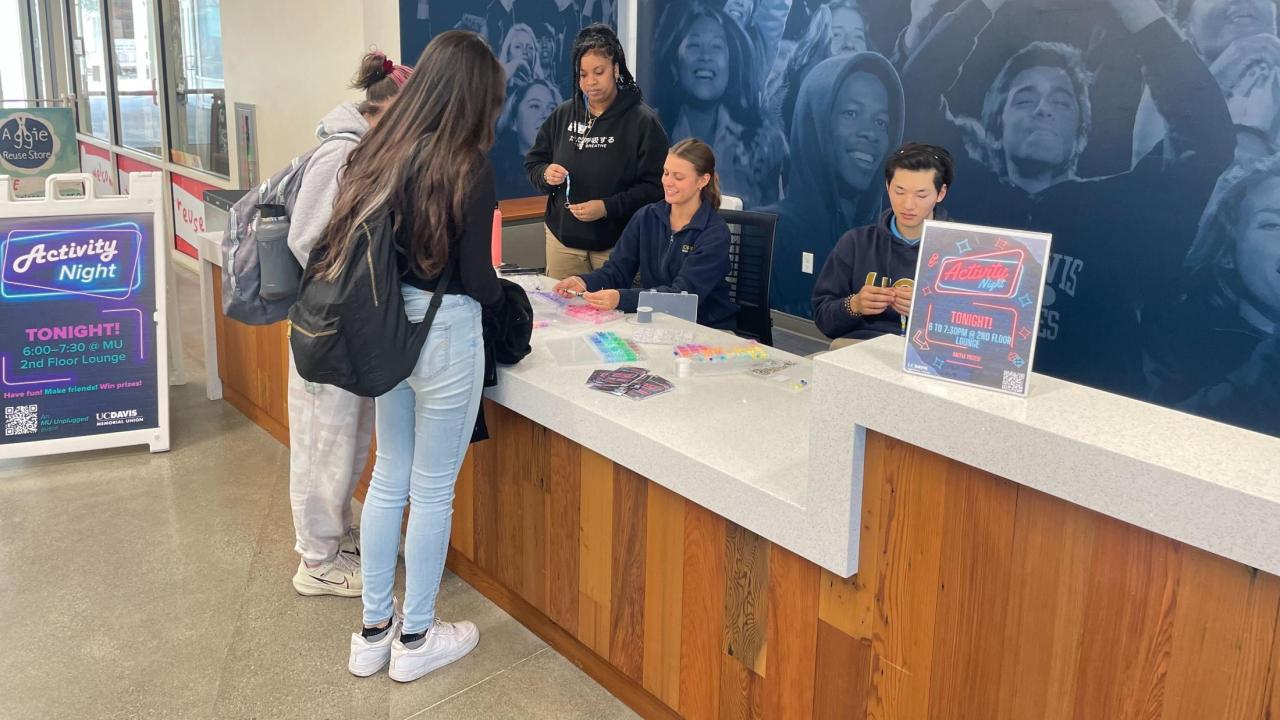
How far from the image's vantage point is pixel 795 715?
1.96 m

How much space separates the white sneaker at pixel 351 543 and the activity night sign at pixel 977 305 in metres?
1.92

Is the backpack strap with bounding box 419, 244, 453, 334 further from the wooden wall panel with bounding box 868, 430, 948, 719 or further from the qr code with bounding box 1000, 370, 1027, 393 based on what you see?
the qr code with bounding box 1000, 370, 1027, 393

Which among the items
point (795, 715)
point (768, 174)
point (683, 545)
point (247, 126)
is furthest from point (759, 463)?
point (247, 126)

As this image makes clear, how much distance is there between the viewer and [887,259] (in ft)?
→ 10.1

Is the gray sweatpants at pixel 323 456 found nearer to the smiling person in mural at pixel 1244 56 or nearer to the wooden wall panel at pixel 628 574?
the wooden wall panel at pixel 628 574

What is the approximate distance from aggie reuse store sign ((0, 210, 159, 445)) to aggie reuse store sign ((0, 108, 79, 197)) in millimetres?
1995

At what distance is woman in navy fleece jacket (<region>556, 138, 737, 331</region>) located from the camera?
3.27 m

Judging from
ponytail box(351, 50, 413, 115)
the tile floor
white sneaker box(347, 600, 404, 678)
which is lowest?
the tile floor

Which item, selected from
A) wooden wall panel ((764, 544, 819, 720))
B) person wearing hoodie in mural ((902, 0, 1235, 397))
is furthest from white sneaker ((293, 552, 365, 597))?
person wearing hoodie in mural ((902, 0, 1235, 397))

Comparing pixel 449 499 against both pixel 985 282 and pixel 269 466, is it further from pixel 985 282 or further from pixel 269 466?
pixel 269 466

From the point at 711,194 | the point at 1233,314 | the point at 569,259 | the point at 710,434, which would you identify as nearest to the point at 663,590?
the point at 710,434

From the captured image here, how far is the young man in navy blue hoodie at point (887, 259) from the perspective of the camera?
2934 millimetres

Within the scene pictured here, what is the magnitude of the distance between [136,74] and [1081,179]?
656 cm

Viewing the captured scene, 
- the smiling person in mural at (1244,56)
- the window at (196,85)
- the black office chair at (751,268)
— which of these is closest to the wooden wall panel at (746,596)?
the black office chair at (751,268)
